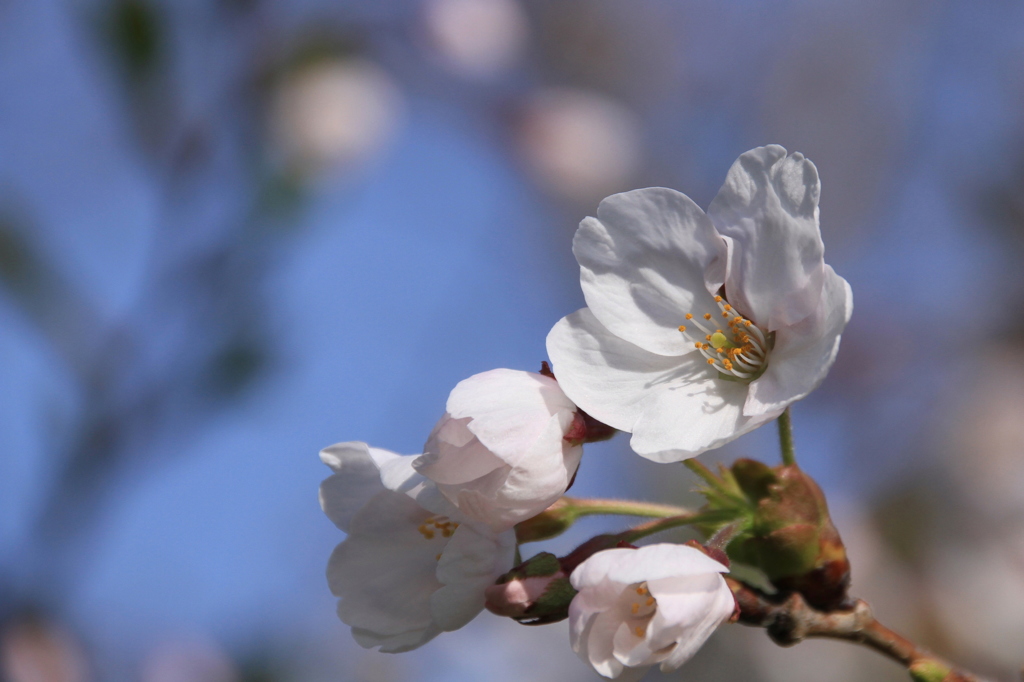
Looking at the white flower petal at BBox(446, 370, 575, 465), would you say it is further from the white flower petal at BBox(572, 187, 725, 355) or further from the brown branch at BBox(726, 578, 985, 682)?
the brown branch at BBox(726, 578, 985, 682)

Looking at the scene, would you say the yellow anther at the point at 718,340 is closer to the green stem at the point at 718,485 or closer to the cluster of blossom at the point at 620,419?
the cluster of blossom at the point at 620,419

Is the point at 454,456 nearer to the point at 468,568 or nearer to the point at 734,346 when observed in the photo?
the point at 468,568

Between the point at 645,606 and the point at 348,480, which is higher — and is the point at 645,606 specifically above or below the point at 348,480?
below

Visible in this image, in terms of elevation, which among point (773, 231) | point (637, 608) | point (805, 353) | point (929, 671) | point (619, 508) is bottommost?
point (929, 671)

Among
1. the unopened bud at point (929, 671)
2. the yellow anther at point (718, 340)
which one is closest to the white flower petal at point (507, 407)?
the yellow anther at point (718, 340)

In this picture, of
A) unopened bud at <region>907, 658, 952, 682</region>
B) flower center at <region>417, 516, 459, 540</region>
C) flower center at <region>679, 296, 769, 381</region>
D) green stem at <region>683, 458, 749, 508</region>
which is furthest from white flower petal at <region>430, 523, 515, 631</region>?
unopened bud at <region>907, 658, 952, 682</region>

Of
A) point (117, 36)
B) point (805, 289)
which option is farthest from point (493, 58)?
point (805, 289)

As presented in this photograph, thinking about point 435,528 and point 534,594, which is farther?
point 435,528

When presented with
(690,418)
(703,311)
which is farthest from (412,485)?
(703,311)
